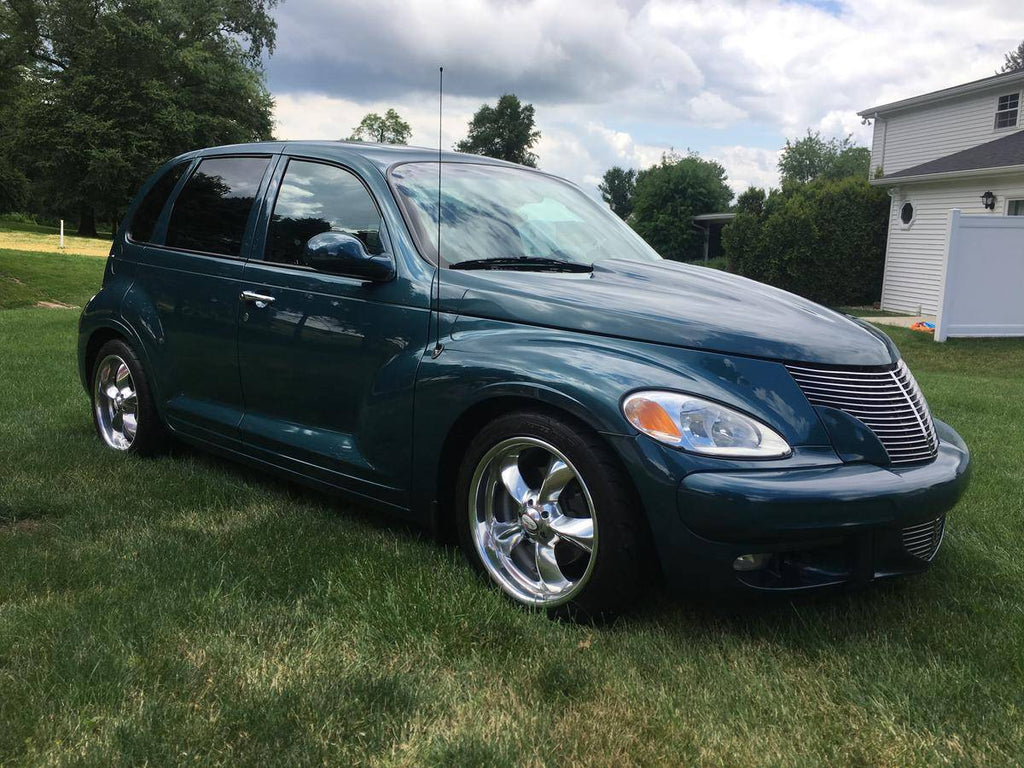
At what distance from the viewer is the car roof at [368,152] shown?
157 inches

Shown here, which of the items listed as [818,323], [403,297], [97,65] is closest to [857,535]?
[818,323]

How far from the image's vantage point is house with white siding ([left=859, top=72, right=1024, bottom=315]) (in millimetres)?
19344

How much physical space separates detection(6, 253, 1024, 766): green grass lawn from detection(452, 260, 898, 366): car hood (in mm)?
939

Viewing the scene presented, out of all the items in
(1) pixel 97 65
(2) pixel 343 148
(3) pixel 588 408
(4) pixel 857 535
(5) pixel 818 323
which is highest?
(1) pixel 97 65

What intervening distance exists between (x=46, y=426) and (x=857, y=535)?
5.01 metres

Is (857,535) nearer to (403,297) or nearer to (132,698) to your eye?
(403,297)

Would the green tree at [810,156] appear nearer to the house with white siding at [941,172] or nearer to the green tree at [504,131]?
the green tree at [504,131]

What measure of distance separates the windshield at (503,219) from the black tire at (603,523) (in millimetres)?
947

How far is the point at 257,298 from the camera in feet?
13.3

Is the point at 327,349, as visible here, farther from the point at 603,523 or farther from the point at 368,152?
the point at 603,523

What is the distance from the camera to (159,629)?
113 inches

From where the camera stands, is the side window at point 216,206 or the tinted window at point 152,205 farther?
the tinted window at point 152,205

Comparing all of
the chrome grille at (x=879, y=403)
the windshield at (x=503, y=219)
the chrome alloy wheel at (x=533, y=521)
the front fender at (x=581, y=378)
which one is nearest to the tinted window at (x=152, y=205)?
the windshield at (x=503, y=219)

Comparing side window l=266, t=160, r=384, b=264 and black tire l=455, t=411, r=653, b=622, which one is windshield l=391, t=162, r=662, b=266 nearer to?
side window l=266, t=160, r=384, b=264
